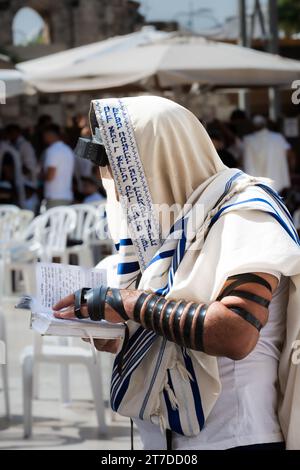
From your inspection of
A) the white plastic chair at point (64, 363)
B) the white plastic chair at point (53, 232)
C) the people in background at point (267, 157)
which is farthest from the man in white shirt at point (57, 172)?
the white plastic chair at point (64, 363)

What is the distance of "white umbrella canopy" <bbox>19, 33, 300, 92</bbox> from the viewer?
35.1 feet

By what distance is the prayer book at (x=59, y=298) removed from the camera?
7.98 feet

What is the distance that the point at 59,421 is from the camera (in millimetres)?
5688

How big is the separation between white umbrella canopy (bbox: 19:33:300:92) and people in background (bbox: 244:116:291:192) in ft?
2.40

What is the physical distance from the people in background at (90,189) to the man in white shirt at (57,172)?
0.66ft

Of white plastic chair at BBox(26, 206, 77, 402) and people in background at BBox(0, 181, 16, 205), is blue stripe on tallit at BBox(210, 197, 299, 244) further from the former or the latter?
people in background at BBox(0, 181, 16, 205)

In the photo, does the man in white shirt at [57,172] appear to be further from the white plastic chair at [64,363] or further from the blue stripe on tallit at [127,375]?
the blue stripe on tallit at [127,375]

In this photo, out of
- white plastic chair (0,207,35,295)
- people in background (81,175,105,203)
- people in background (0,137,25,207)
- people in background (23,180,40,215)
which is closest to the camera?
white plastic chair (0,207,35,295)

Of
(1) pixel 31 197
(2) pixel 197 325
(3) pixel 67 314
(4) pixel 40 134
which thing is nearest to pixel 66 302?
(3) pixel 67 314

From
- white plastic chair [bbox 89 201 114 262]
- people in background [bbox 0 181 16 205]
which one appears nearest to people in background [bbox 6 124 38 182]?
people in background [bbox 0 181 16 205]

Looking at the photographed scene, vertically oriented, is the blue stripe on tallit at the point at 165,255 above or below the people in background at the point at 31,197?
above

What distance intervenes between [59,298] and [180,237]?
38 cm
